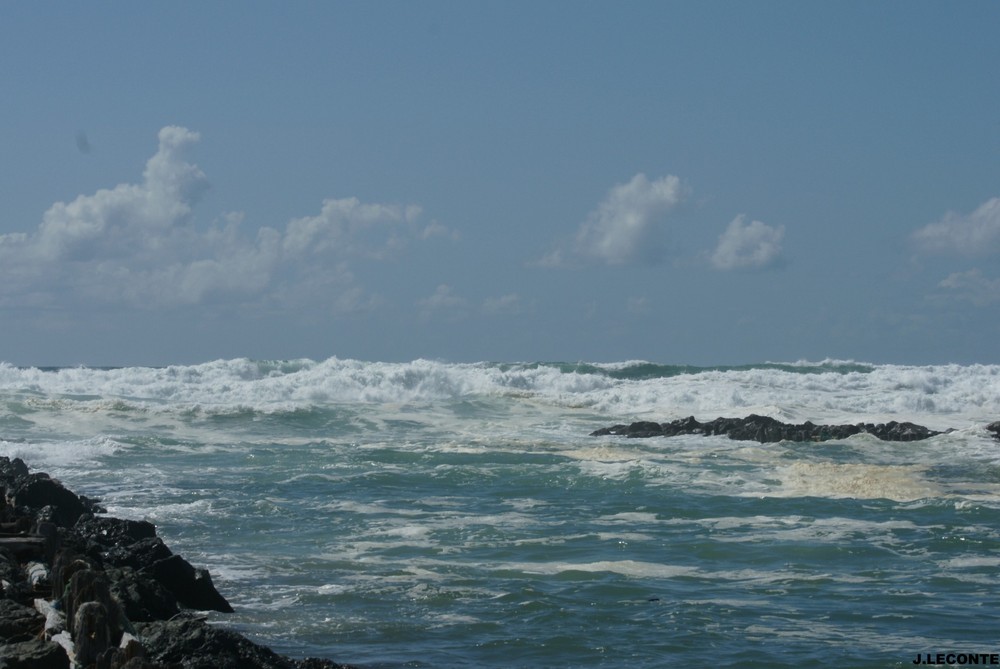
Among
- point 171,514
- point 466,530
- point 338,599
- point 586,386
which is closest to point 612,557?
point 466,530

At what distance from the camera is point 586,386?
46.0 m

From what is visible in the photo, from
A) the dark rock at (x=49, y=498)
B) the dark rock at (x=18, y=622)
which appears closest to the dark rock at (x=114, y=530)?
the dark rock at (x=49, y=498)

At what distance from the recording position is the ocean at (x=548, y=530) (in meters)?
9.00

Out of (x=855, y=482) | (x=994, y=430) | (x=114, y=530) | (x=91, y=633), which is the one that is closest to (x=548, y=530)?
(x=114, y=530)

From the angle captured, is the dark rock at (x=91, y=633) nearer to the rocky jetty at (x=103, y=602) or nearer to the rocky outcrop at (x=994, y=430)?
the rocky jetty at (x=103, y=602)

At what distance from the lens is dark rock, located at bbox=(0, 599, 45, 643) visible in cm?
654

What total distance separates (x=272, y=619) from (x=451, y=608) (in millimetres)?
1484

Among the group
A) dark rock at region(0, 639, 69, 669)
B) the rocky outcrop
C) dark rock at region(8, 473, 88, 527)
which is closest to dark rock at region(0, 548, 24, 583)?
dark rock at region(0, 639, 69, 669)

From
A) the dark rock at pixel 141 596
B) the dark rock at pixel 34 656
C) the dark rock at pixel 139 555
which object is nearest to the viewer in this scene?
the dark rock at pixel 34 656

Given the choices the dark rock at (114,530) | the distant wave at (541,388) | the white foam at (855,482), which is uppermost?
the distant wave at (541,388)

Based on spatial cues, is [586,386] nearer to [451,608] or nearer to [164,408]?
[164,408]

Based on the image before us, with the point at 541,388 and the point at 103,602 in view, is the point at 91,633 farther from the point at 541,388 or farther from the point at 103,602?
the point at 541,388

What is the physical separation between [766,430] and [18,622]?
20751mm

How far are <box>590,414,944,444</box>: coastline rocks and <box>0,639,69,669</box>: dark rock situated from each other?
67.8ft
